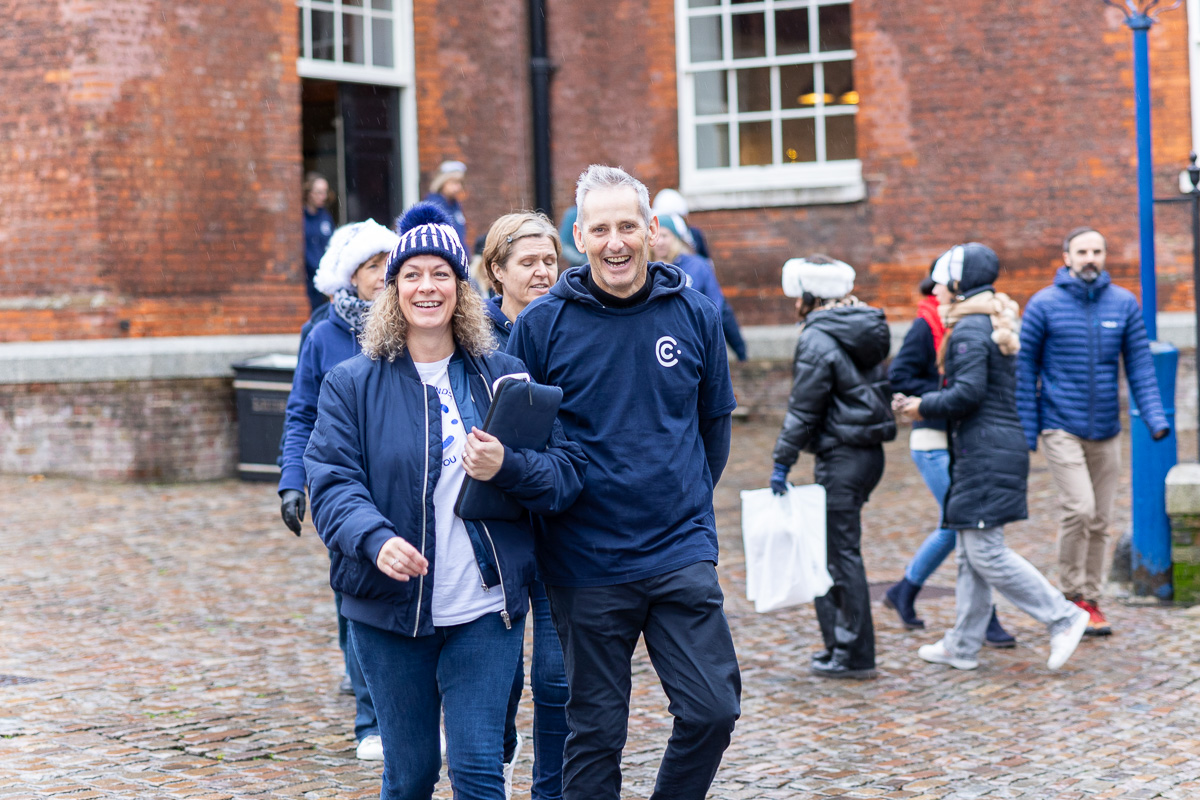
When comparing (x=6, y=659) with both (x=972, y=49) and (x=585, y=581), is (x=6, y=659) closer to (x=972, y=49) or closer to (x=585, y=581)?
(x=585, y=581)

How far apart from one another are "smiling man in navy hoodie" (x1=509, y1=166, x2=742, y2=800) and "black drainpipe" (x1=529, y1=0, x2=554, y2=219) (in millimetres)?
11296

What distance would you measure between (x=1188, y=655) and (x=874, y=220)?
836 centimetres

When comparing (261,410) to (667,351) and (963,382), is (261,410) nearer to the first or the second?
(963,382)

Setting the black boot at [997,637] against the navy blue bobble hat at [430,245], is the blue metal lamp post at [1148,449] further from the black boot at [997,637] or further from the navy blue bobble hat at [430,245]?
the navy blue bobble hat at [430,245]

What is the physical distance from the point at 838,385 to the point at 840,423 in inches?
6.6

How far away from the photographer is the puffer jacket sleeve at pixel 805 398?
234 inches

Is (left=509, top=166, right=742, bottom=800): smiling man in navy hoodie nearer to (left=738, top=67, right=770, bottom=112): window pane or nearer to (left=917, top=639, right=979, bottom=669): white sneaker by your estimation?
(left=917, top=639, right=979, bottom=669): white sneaker

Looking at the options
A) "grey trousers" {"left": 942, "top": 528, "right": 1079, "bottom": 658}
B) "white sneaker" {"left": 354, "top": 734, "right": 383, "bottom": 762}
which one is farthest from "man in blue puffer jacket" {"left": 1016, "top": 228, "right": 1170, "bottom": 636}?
"white sneaker" {"left": 354, "top": 734, "right": 383, "bottom": 762}

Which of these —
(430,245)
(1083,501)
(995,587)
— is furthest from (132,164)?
(430,245)

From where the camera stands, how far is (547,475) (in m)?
3.38

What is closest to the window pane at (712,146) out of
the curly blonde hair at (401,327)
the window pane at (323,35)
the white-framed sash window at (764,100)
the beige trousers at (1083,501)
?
the white-framed sash window at (764,100)

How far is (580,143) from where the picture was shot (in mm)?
15188

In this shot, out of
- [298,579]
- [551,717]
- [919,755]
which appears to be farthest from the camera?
[298,579]

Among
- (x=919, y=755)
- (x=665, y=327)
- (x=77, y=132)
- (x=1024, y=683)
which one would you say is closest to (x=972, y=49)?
(x=77, y=132)
